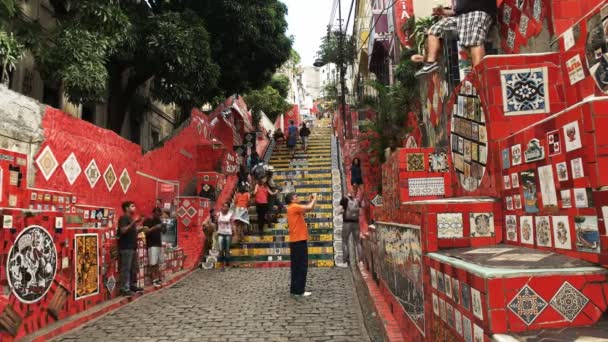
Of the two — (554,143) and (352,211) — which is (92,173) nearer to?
(352,211)

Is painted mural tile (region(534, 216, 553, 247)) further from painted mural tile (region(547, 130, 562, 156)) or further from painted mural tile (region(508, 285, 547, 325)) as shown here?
painted mural tile (region(508, 285, 547, 325))

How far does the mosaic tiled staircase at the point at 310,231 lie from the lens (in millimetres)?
11789

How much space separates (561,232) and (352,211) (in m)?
7.88

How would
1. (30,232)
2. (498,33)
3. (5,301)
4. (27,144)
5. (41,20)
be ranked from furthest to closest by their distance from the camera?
1. (41,20)
2. (27,144)
3. (498,33)
4. (30,232)
5. (5,301)

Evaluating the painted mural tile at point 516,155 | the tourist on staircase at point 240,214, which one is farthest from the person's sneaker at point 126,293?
the painted mural tile at point 516,155

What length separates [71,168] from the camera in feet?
28.0

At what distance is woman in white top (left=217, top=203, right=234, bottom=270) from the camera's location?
1091 cm

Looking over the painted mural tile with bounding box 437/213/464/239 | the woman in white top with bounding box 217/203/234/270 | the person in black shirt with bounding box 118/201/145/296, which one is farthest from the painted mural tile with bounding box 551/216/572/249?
the woman in white top with bounding box 217/203/234/270

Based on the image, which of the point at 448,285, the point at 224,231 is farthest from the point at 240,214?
the point at 448,285

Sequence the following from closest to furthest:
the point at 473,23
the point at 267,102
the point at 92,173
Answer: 1. the point at 473,23
2. the point at 92,173
3. the point at 267,102

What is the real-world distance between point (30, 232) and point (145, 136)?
1188 cm

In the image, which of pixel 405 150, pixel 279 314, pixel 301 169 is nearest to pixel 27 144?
pixel 279 314

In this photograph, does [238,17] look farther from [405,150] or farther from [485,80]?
[485,80]

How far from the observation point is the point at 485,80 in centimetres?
389
